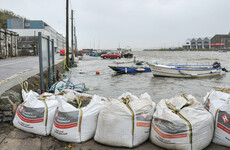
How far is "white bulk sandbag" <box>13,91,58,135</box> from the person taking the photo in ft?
12.1

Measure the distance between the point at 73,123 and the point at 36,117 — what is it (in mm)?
768

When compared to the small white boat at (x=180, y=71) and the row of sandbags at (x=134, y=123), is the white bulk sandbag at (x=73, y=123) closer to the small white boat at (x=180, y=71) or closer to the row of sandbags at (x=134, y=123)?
the row of sandbags at (x=134, y=123)

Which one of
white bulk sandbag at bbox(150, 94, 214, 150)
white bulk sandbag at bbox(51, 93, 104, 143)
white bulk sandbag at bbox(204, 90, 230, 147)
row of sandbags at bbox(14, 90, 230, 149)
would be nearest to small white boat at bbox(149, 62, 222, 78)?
row of sandbags at bbox(14, 90, 230, 149)

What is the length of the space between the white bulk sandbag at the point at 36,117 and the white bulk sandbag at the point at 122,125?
3.23 feet

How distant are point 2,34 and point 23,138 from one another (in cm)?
3099

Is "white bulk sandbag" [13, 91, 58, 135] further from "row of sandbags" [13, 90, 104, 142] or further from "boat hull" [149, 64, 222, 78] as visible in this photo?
"boat hull" [149, 64, 222, 78]

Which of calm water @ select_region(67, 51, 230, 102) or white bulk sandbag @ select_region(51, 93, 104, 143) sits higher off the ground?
white bulk sandbag @ select_region(51, 93, 104, 143)

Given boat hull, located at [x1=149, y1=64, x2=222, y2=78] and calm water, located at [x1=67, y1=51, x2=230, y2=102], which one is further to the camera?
boat hull, located at [x1=149, y1=64, x2=222, y2=78]

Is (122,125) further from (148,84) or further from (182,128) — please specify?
(148,84)

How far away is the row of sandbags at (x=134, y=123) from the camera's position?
10.4 feet

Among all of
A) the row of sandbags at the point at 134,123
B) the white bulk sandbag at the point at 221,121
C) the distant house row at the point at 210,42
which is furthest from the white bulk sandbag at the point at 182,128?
the distant house row at the point at 210,42

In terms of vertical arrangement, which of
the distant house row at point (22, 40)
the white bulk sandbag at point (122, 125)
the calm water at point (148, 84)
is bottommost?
the calm water at point (148, 84)

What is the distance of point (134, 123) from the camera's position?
3367 millimetres

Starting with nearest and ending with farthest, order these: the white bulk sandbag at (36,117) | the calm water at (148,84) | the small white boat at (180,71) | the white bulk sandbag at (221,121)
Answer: the white bulk sandbag at (221,121) < the white bulk sandbag at (36,117) < the calm water at (148,84) < the small white boat at (180,71)
